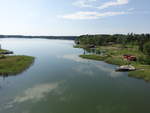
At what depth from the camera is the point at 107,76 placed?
4031 cm

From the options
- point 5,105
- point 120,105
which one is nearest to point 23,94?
point 5,105

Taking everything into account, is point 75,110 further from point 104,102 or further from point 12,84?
point 12,84

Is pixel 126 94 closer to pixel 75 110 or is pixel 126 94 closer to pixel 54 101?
pixel 75 110

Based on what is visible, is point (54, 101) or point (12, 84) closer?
point (54, 101)

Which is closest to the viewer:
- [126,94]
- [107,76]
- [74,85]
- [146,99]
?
[146,99]

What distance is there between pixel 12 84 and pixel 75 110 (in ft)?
56.1

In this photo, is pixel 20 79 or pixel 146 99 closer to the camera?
pixel 146 99

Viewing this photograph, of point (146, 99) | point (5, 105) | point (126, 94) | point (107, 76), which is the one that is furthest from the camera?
point (107, 76)

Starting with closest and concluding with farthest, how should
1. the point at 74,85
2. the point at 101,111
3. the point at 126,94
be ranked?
the point at 101,111 → the point at 126,94 → the point at 74,85

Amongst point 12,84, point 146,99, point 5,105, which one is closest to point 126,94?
point 146,99

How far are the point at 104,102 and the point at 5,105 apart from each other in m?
15.0

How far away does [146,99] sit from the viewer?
88.3ft

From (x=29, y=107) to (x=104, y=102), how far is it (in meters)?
11.4

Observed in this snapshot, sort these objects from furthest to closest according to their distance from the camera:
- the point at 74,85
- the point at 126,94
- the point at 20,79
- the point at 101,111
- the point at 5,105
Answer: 1. the point at 20,79
2. the point at 74,85
3. the point at 126,94
4. the point at 5,105
5. the point at 101,111
